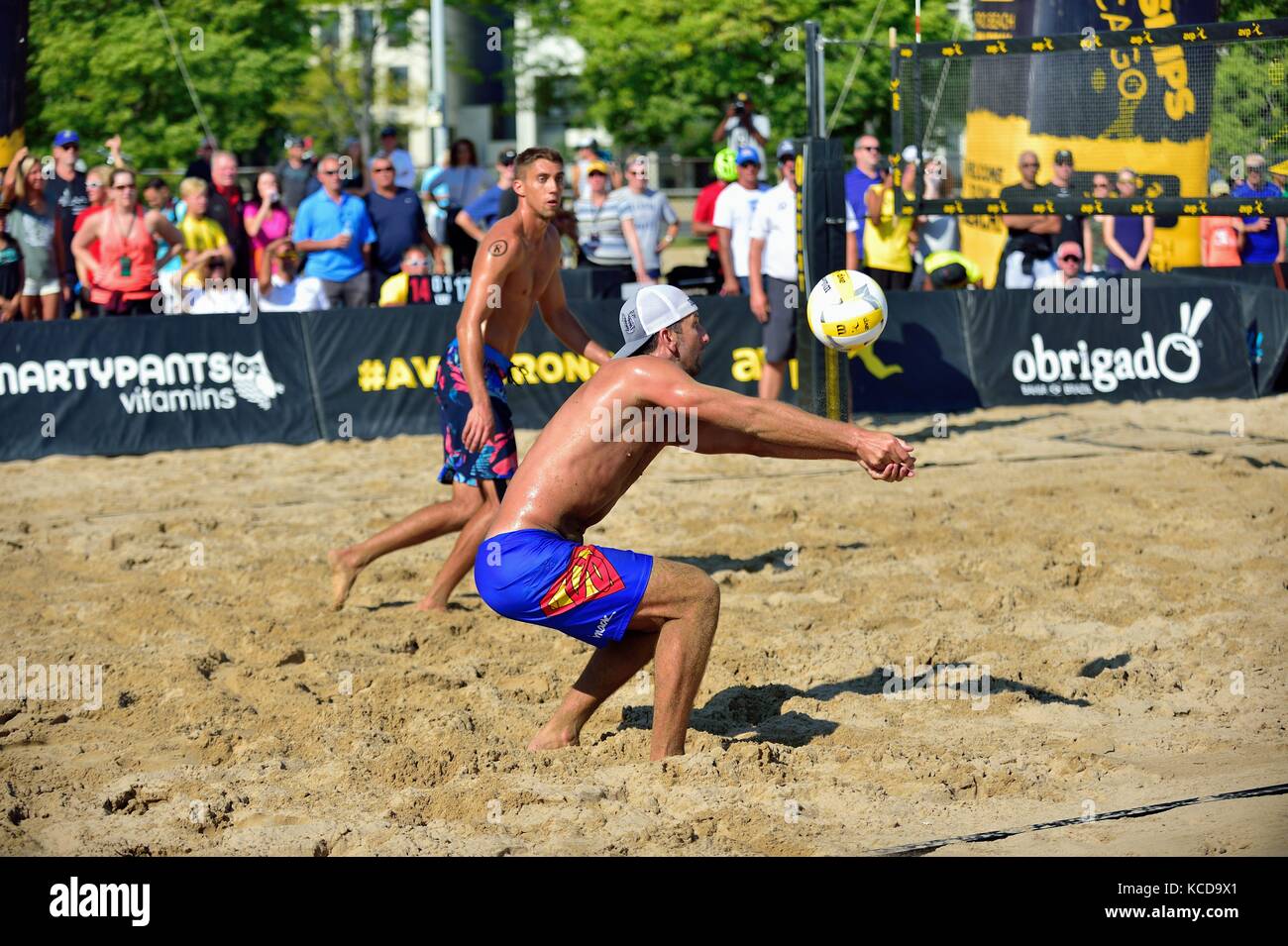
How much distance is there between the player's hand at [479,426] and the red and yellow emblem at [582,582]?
1.86m

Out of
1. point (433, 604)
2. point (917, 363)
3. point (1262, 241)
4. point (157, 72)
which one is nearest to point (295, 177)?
point (917, 363)

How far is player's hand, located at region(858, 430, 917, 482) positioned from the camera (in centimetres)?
437

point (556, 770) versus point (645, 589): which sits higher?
point (645, 589)

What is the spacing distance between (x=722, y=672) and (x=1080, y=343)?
25.1 ft

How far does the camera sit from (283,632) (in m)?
6.63

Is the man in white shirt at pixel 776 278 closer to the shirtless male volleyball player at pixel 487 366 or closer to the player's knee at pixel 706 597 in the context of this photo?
the shirtless male volleyball player at pixel 487 366

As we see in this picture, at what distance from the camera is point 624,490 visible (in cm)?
466

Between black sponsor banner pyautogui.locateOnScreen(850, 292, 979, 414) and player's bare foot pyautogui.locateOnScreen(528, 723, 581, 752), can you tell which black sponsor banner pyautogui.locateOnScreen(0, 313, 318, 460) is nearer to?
black sponsor banner pyautogui.locateOnScreen(850, 292, 979, 414)

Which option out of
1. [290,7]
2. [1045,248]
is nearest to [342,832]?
[1045,248]

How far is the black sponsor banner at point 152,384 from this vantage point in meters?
11.2

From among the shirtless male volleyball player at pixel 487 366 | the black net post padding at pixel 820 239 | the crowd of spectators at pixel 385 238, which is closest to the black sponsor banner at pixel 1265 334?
the crowd of spectators at pixel 385 238

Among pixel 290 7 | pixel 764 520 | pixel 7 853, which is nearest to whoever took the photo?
pixel 7 853

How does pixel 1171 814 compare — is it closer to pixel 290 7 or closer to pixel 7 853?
pixel 7 853
